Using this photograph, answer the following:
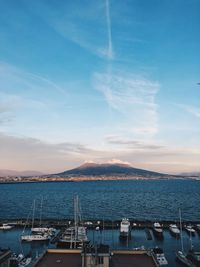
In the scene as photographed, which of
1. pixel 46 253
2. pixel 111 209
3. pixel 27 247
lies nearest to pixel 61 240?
pixel 27 247

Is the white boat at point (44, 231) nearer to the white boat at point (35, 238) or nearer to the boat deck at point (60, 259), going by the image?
the white boat at point (35, 238)

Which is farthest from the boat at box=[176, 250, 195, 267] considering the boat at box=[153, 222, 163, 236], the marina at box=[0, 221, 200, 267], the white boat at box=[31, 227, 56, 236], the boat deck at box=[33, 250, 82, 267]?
the white boat at box=[31, 227, 56, 236]

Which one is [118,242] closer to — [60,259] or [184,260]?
[184,260]

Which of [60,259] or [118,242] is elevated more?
[60,259]

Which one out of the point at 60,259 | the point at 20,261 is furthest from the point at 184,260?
the point at 60,259

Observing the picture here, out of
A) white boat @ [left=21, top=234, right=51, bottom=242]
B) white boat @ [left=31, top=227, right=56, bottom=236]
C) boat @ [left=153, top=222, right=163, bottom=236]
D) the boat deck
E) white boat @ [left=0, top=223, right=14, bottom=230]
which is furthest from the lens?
white boat @ [left=0, top=223, right=14, bottom=230]

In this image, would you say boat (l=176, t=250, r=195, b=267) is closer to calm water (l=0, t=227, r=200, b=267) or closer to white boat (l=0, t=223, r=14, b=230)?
calm water (l=0, t=227, r=200, b=267)

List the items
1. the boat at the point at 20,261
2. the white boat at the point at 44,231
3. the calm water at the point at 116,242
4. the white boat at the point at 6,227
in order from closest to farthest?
the boat at the point at 20,261
the calm water at the point at 116,242
the white boat at the point at 44,231
the white boat at the point at 6,227

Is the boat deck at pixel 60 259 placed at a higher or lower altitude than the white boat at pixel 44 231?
higher

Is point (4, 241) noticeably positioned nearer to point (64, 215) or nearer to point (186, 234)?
point (186, 234)

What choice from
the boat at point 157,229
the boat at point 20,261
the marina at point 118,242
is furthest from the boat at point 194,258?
the boat at point 20,261

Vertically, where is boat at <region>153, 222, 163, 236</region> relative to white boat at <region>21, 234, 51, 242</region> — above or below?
above
